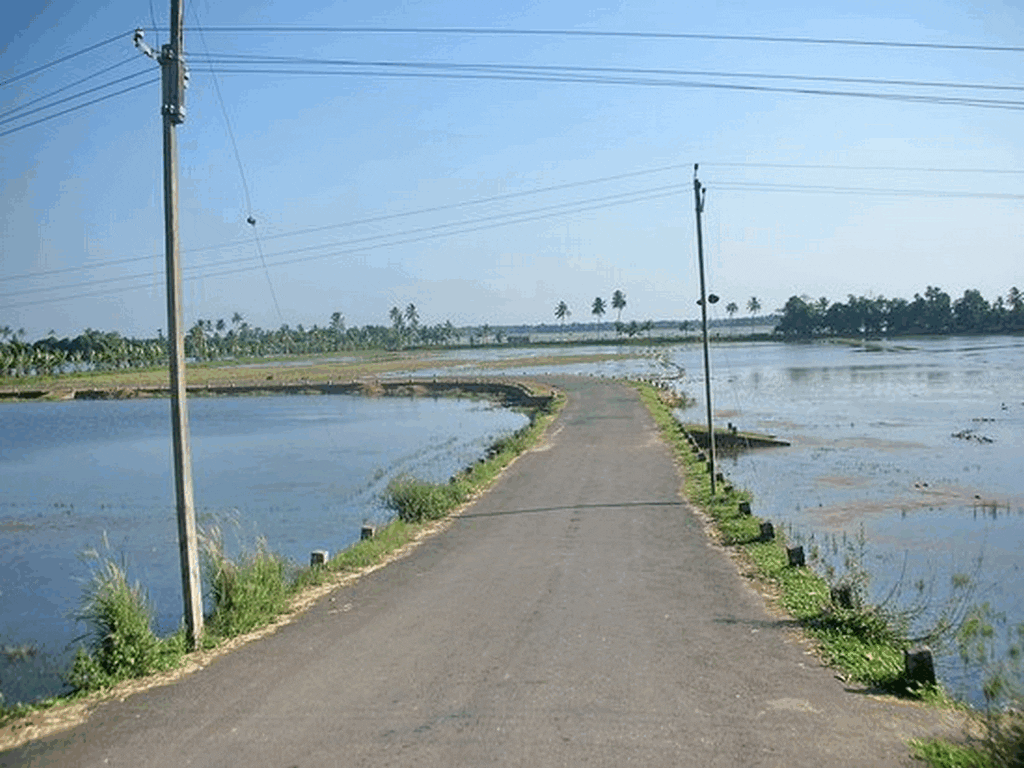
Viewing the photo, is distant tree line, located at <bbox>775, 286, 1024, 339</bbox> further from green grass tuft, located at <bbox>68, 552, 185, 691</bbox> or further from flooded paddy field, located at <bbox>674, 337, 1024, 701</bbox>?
→ green grass tuft, located at <bbox>68, 552, 185, 691</bbox>

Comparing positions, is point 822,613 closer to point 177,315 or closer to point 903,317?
point 177,315

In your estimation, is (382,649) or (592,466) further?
(592,466)

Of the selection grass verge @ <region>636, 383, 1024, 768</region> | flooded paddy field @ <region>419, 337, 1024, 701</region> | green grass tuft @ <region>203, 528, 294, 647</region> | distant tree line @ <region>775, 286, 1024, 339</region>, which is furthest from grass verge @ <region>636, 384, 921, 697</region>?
distant tree line @ <region>775, 286, 1024, 339</region>

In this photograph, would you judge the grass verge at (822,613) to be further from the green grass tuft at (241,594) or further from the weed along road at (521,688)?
the green grass tuft at (241,594)

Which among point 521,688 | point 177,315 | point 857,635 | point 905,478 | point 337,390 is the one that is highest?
point 177,315

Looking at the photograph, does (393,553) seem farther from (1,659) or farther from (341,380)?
(341,380)

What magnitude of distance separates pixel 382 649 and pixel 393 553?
18.4ft

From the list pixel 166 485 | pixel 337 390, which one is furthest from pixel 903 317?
pixel 166 485

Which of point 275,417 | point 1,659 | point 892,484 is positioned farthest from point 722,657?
point 275,417

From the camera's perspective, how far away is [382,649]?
29.8ft

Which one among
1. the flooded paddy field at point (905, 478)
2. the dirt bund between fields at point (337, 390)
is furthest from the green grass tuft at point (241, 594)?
the dirt bund between fields at point (337, 390)

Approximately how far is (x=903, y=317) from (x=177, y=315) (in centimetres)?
14900

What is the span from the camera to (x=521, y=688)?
7.62 m

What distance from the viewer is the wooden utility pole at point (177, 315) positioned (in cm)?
943
